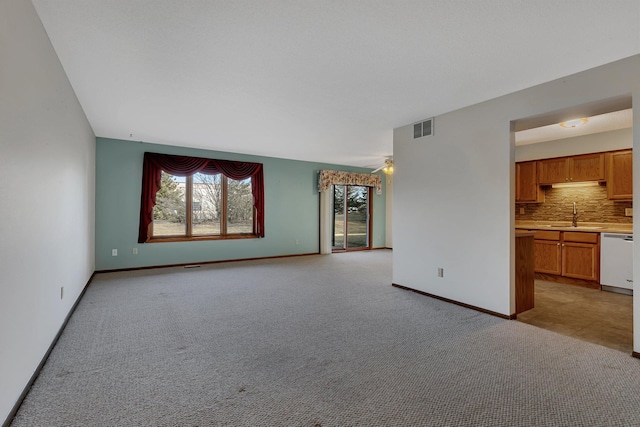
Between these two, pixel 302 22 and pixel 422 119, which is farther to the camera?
pixel 422 119

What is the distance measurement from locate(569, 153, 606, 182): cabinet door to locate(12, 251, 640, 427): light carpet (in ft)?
10.9

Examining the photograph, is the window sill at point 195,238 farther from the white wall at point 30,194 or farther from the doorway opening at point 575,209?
the doorway opening at point 575,209

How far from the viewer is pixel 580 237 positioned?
473 cm

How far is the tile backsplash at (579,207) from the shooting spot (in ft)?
16.2

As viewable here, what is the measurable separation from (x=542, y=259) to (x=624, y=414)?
4.00 m

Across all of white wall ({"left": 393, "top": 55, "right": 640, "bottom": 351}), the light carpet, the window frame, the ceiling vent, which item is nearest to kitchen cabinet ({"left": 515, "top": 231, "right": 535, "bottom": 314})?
white wall ({"left": 393, "top": 55, "right": 640, "bottom": 351})

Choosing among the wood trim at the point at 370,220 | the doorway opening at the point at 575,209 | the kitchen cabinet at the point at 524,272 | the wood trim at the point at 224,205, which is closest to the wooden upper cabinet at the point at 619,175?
the doorway opening at the point at 575,209

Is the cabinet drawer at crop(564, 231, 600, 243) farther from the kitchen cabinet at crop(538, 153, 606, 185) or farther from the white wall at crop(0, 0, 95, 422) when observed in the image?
the white wall at crop(0, 0, 95, 422)

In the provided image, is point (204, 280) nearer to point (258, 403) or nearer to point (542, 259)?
point (258, 403)

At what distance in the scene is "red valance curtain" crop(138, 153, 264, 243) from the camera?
563 centimetres

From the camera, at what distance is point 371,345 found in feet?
8.54

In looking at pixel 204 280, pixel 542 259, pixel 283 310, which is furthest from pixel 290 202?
pixel 542 259

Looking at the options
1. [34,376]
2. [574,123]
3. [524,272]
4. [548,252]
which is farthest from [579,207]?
[34,376]

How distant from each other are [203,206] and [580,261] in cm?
663
